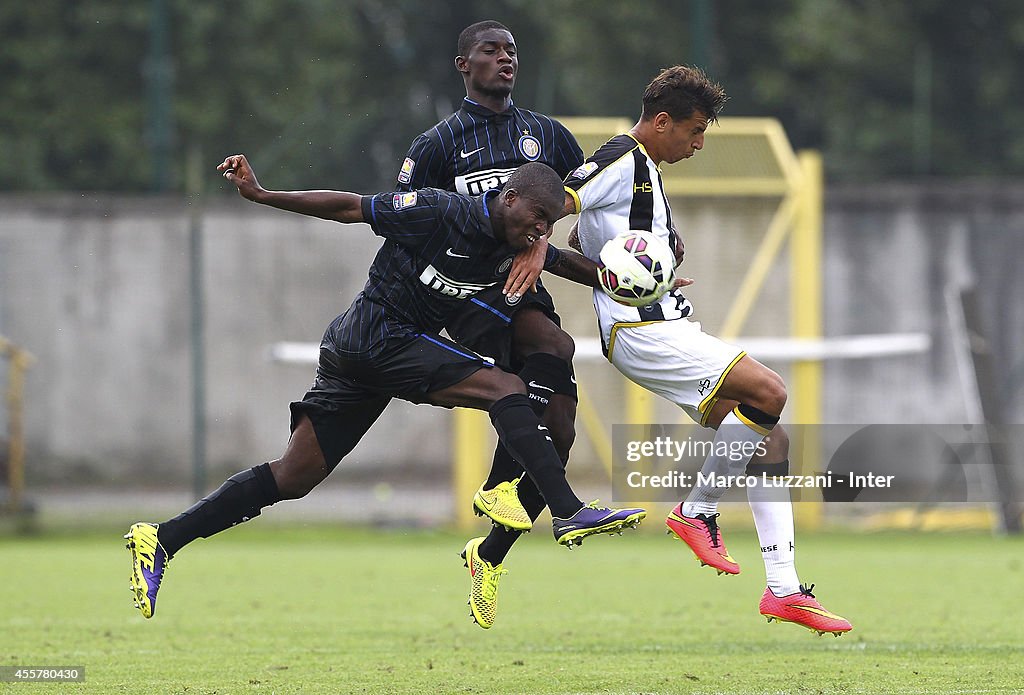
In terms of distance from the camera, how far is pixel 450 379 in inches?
289

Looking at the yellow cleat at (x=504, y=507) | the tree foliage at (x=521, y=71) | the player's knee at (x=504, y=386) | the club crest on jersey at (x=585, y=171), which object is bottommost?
the yellow cleat at (x=504, y=507)

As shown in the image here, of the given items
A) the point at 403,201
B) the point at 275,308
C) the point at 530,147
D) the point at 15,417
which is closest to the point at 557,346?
the point at 530,147

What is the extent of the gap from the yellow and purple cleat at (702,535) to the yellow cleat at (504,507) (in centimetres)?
85

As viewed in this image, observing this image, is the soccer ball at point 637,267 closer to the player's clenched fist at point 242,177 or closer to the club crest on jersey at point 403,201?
the club crest on jersey at point 403,201

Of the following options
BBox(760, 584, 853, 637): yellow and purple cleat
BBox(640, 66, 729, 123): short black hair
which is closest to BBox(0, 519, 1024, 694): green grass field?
BBox(760, 584, 853, 637): yellow and purple cleat

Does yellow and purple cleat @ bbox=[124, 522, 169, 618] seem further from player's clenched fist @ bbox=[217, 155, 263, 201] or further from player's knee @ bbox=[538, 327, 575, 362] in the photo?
player's knee @ bbox=[538, 327, 575, 362]

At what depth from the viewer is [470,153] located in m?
7.53

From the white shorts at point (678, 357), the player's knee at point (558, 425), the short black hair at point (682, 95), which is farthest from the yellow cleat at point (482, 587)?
the short black hair at point (682, 95)

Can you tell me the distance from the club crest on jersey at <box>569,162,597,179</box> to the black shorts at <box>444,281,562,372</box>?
0.62 meters

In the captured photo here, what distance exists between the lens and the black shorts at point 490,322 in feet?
24.8

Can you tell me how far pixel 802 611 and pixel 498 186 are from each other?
2435 mm

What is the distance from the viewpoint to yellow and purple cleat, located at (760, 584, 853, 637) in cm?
752

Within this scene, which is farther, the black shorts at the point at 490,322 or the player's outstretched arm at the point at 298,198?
the black shorts at the point at 490,322

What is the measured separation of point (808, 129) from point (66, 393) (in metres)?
13.0
